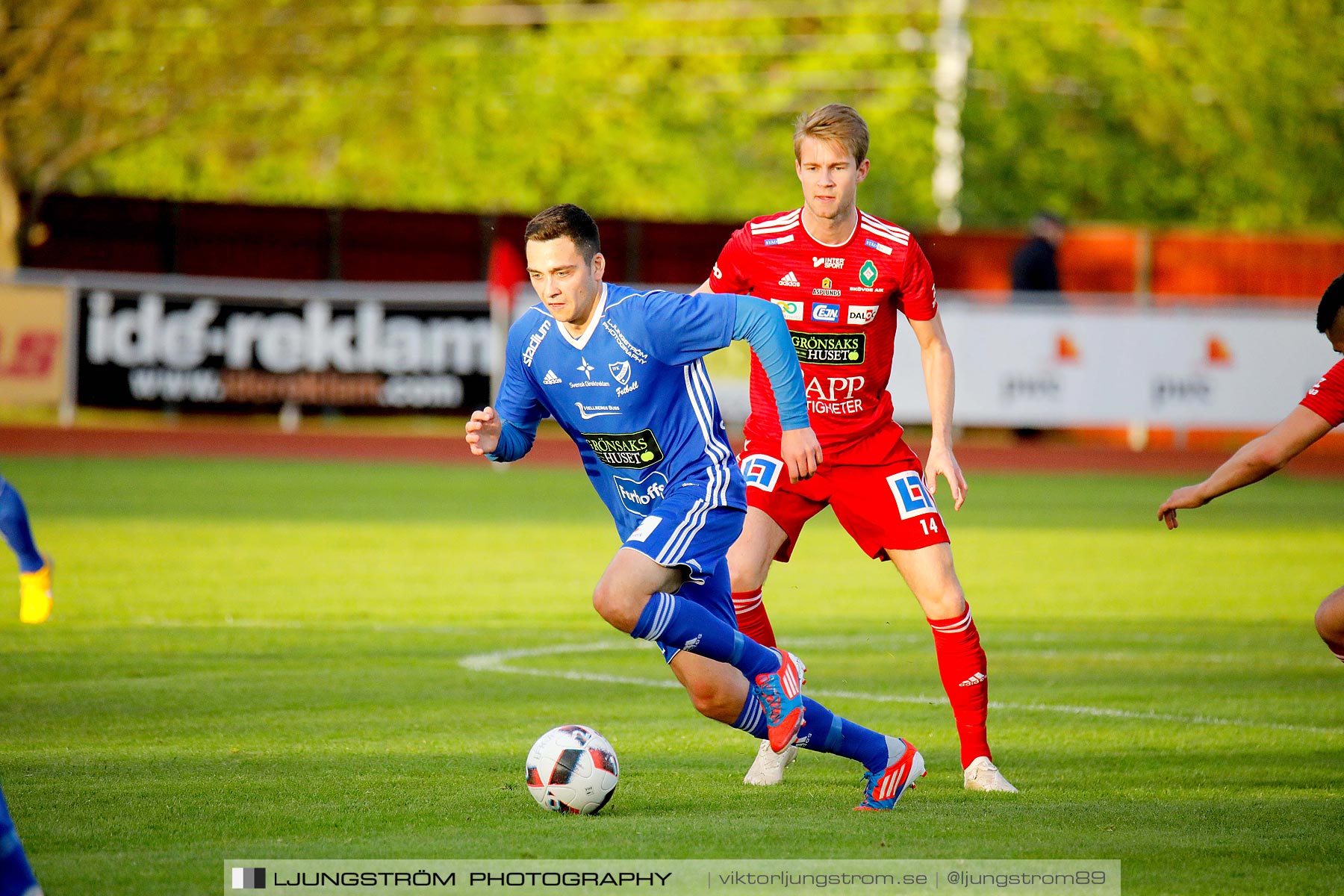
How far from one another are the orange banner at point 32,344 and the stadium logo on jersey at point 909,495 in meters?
16.5

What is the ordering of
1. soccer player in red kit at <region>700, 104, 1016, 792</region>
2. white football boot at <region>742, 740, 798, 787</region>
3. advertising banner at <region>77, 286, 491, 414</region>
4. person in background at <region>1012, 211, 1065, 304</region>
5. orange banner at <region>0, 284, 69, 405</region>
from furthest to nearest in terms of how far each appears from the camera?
person in background at <region>1012, 211, 1065, 304</region> < advertising banner at <region>77, 286, 491, 414</region> < orange banner at <region>0, 284, 69, 405</region> < soccer player in red kit at <region>700, 104, 1016, 792</region> < white football boot at <region>742, 740, 798, 787</region>

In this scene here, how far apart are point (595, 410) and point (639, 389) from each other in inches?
→ 6.7

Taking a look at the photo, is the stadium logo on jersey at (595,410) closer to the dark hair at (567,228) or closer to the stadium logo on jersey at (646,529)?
the stadium logo on jersey at (646,529)

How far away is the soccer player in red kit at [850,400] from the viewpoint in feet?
20.0

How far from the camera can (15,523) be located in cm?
546

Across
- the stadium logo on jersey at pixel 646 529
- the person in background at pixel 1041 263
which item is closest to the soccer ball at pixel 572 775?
the stadium logo on jersey at pixel 646 529

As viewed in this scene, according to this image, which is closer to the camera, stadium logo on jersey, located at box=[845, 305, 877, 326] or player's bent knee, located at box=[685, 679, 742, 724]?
player's bent knee, located at box=[685, 679, 742, 724]

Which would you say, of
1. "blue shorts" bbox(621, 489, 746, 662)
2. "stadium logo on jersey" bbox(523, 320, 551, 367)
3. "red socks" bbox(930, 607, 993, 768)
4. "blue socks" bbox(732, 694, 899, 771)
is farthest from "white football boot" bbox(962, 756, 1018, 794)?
"stadium logo on jersey" bbox(523, 320, 551, 367)

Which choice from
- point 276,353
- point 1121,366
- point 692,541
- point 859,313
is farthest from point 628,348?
point 1121,366

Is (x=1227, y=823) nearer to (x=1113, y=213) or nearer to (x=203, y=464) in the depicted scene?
(x=203, y=464)

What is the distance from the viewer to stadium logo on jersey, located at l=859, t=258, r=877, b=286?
6250 mm

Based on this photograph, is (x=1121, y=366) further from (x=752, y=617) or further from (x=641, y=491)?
(x=641, y=491)

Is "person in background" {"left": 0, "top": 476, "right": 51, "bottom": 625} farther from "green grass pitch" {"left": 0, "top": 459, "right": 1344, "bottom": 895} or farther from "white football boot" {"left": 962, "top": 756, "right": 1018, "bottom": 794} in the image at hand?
"white football boot" {"left": 962, "top": 756, "right": 1018, "bottom": 794}

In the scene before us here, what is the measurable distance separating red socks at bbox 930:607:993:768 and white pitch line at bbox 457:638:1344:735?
4.78ft
